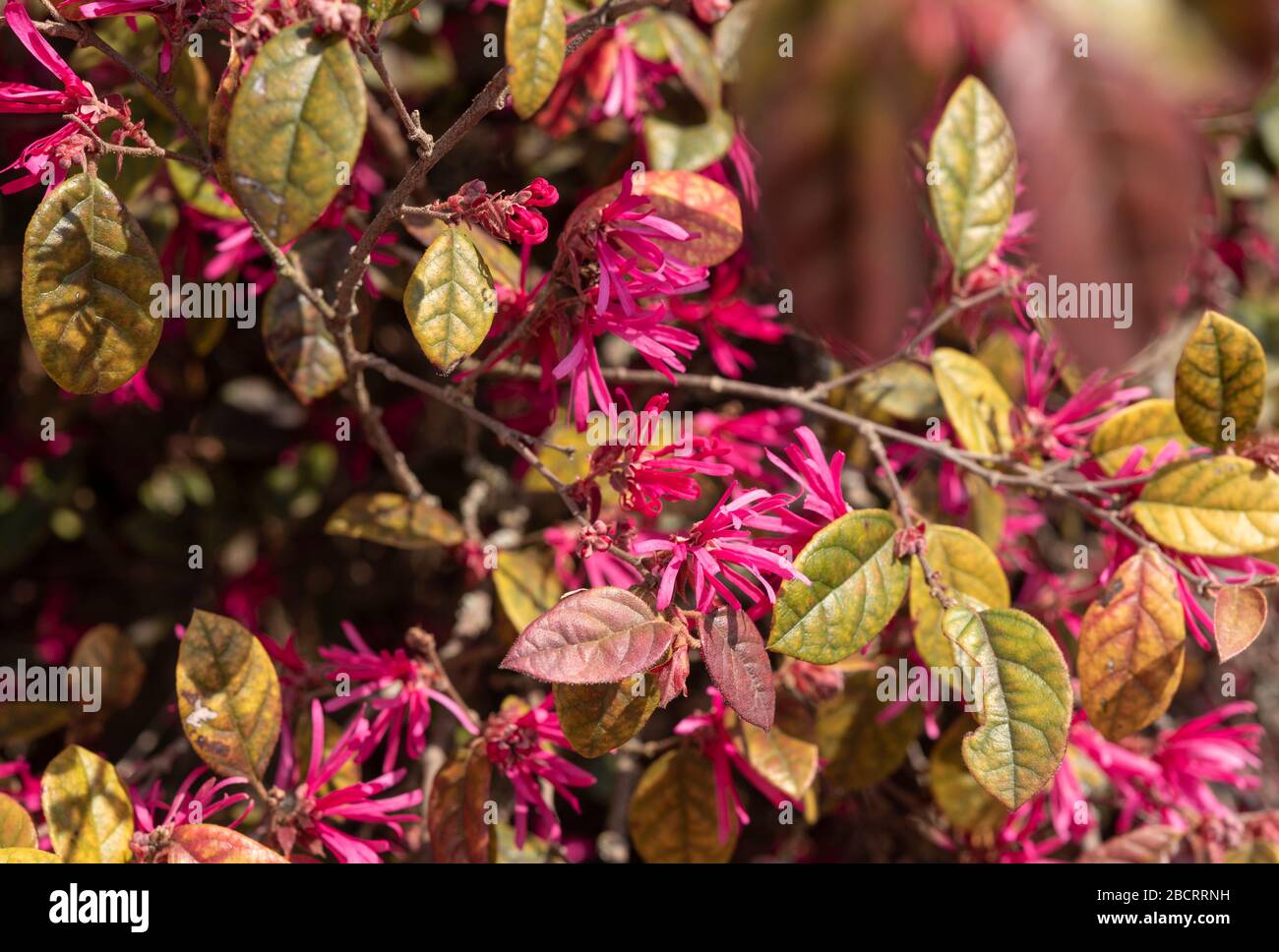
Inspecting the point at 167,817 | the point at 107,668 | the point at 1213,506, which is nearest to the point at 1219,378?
the point at 1213,506

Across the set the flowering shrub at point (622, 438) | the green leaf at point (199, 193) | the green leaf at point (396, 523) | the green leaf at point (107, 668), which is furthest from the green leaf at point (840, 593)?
the green leaf at point (107, 668)

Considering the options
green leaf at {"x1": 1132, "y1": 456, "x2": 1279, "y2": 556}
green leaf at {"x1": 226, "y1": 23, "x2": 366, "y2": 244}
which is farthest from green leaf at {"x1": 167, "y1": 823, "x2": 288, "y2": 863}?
green leaf at {"x1": 1132, "y1": 456, "x2": 1279, "y2": 556}

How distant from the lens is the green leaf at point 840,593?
31.7 inches

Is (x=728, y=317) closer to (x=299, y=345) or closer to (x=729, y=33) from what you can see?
(x=729, y=33)

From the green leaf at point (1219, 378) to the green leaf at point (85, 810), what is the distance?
1.06 metres

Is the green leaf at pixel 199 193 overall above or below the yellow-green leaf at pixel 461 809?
above

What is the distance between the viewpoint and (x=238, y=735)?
969mm

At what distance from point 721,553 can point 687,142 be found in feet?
1.81

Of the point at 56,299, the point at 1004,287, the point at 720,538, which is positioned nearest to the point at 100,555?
the point at 56,299

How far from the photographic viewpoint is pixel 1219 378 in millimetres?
953

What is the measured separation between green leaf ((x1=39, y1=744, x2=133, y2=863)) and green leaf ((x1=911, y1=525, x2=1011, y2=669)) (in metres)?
0.76

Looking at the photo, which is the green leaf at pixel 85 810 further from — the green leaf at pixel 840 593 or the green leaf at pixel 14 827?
the green leaf at pixel 840 593

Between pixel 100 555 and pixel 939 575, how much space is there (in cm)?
151

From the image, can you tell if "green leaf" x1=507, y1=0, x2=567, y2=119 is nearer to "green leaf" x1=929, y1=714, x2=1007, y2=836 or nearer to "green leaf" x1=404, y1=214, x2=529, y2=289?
"green leaf" x1=404, y1=214, x2=529, y2=289
